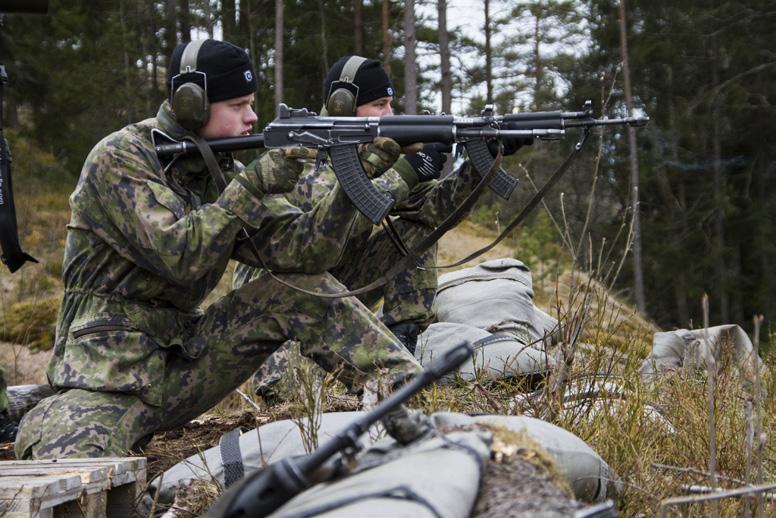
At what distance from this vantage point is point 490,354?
4652mm

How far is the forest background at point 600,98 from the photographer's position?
58.4 ft

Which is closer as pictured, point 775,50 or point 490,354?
point 490,354

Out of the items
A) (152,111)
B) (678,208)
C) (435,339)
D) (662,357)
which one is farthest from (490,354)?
(678,208)

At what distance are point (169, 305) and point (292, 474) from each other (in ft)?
7.92

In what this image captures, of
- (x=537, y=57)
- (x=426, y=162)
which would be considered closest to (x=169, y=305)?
(x=426, y=162)

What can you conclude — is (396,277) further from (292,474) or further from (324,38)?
(324,38)

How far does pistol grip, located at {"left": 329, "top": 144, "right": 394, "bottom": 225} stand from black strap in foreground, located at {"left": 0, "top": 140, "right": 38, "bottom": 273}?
1290 mm

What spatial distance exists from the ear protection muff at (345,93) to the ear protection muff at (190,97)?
1.39 m

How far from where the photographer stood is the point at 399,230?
541 centimetres

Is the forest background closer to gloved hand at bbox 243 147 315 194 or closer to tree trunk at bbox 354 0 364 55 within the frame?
tree trunk at bbox 354 0 364 55

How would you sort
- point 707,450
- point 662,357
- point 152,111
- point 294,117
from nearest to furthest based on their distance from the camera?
point 707,450
point 294,117
point 662,357
point 152,111

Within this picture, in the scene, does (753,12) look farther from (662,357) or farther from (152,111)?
(662,357)

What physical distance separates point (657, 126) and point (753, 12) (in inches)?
113

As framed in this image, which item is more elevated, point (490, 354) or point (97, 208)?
point (97, 208)
